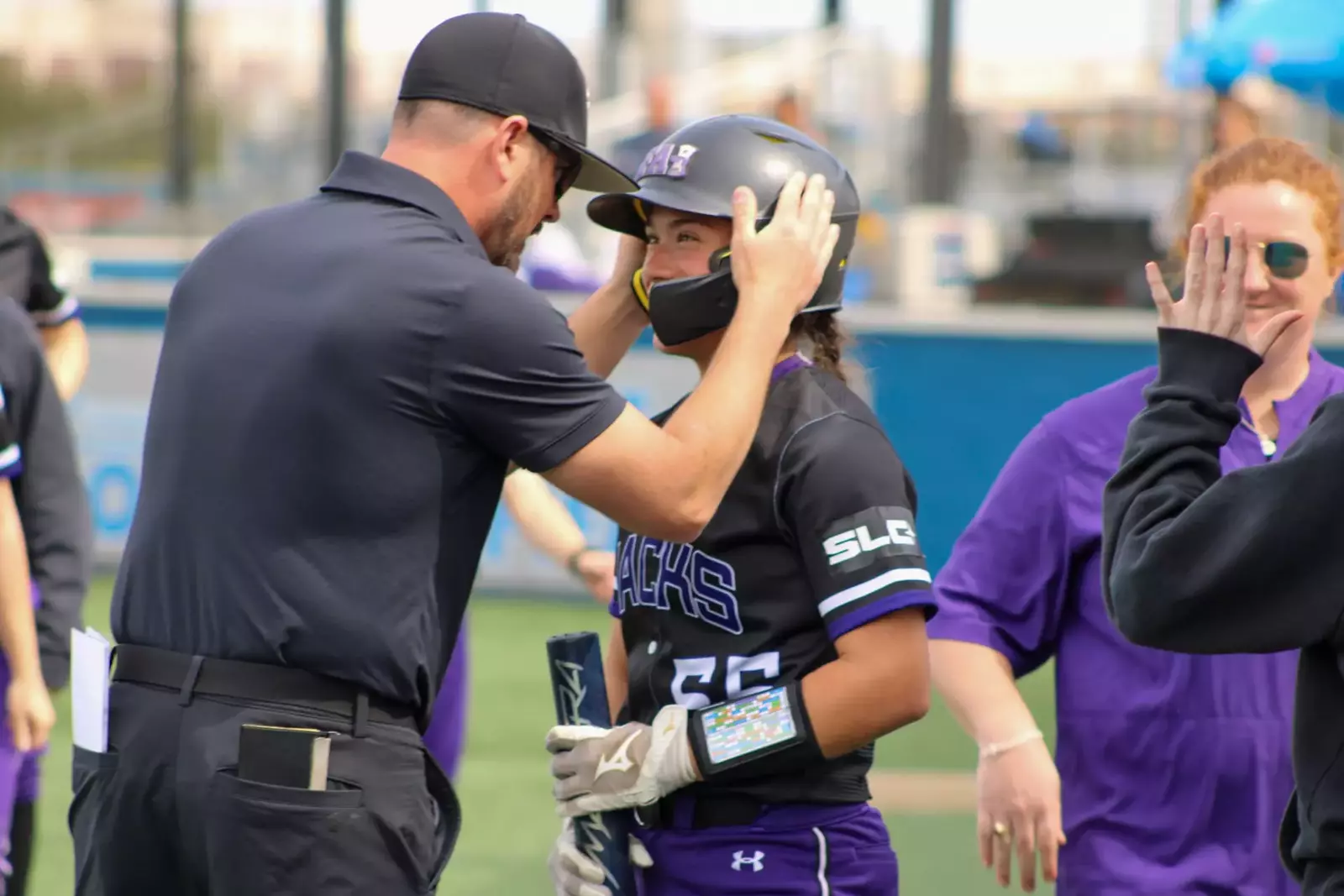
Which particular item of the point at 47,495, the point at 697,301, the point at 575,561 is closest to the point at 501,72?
the point at 697,301

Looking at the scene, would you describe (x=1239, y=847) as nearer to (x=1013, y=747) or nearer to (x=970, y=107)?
(x=1013, y=747)

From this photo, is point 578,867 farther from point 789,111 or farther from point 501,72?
point 789,111

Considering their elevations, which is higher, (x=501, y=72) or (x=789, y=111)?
(x=501, y=72)

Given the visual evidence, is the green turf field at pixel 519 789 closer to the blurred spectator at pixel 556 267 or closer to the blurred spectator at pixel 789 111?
the blurred spectator at pixel 556 267

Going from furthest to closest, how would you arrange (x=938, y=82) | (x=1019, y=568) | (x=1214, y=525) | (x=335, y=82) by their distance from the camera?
(x=335, y=82)
(x=938, y=82)
(x=1019, y=568)
(x=1214, y=525)

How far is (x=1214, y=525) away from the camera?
2.19m

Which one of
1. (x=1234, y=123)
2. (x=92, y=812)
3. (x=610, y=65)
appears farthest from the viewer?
(x=610, y=65)

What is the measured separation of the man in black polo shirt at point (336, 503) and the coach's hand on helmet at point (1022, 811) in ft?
2.50

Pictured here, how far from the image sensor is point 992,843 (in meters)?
3.20

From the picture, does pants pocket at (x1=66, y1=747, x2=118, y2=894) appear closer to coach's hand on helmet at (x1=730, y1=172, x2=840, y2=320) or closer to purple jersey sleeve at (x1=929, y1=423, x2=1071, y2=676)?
coach's hand on helmet at (x1=730, y1=172, x2=840, y2=320)

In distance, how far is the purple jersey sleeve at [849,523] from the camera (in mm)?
2869

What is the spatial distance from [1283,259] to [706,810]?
1345mm

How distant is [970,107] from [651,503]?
20417 mm

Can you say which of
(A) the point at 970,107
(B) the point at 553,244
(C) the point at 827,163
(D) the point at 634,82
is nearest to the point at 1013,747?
(C) the point at 827,163
